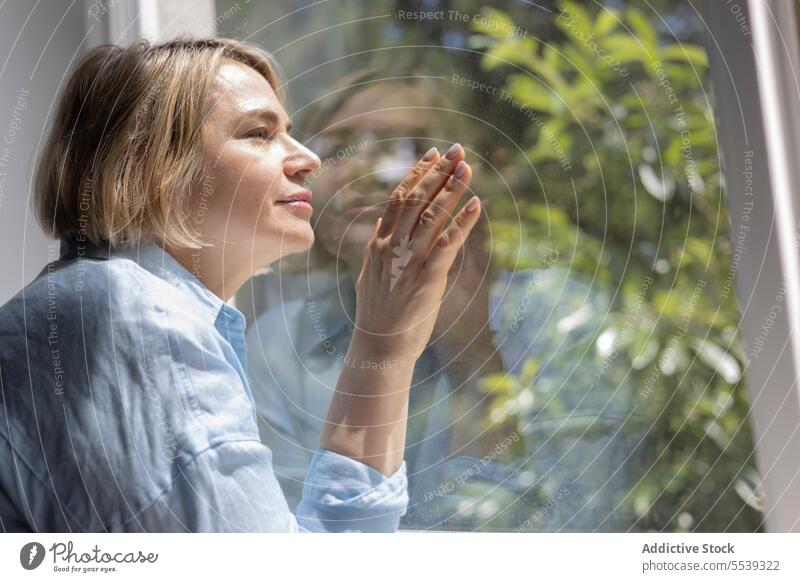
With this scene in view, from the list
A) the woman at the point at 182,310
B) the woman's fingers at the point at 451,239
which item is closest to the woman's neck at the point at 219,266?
the woman at the point at 182,310

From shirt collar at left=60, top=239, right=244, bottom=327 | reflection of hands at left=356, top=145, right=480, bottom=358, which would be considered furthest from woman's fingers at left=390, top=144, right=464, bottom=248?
shirt collar at left=60, top=239, right=244, bottom=327

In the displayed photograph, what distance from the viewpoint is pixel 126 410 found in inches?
18.9

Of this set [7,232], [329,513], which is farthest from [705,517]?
[7,232]

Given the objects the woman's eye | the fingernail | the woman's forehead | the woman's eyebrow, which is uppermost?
the woman's forehead

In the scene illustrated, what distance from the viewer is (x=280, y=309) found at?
0.53 metres

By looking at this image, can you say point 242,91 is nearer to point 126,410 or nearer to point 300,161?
point 300,161

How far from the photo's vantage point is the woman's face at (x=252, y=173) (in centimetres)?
50

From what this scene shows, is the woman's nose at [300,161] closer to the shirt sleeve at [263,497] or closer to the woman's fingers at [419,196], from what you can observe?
the woman's fingers at [419,196]

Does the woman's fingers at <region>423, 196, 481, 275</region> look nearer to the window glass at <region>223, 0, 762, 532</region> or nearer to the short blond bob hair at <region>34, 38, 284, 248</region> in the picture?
the window glass at <region>223, 0, 762, 532</region>

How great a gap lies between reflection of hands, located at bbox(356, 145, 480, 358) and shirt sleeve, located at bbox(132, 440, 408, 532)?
0.26 feet

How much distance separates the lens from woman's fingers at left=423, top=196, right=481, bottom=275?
52cm

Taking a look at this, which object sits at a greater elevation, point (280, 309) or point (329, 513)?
point (280, 309)
